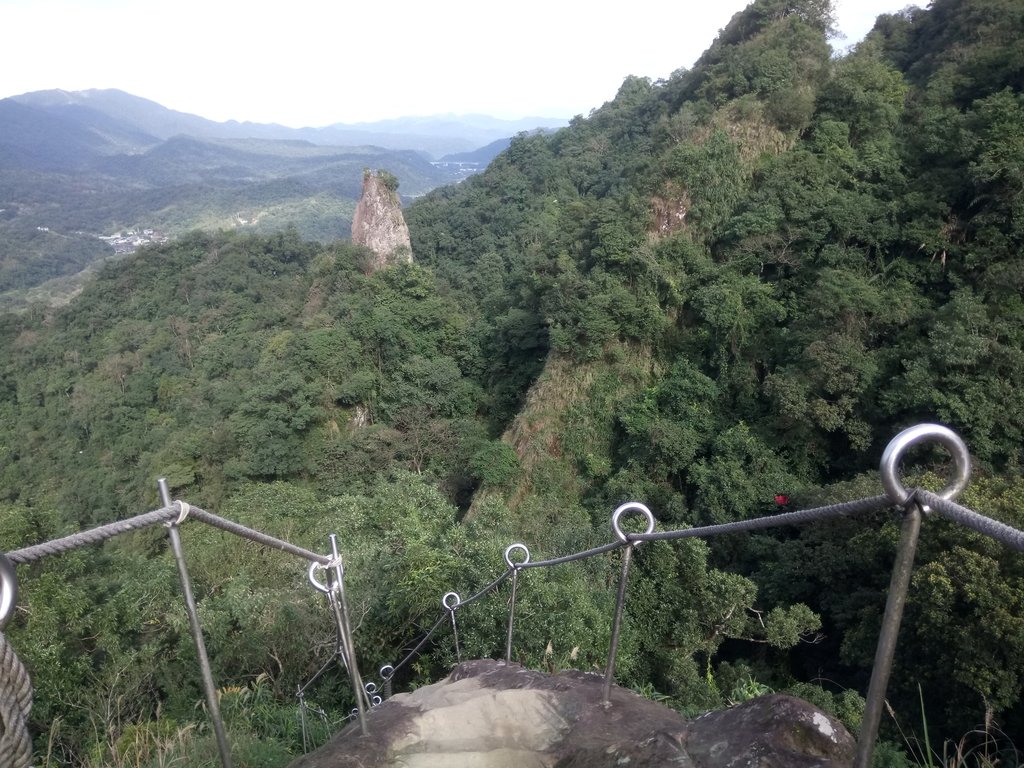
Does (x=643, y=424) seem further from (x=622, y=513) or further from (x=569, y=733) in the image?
(x=622, y=513)

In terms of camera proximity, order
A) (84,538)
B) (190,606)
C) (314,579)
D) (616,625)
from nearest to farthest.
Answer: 1. (84,538)
2. (190,606)
3. (314,579)
4. (616,625)

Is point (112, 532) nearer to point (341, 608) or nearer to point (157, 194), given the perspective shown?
point (341, 608)

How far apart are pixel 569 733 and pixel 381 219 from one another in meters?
28.6

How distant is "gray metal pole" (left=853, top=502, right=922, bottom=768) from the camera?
126 cm

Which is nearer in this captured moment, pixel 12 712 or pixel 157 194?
pixel 12 712

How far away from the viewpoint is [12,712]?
50.6 inches

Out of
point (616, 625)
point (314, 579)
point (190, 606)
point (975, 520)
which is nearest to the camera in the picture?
point (975, 520)

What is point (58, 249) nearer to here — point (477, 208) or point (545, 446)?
point (477, 208)

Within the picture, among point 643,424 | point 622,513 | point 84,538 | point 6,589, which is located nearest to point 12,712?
point 6,589

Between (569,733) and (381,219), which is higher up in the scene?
(381,219)

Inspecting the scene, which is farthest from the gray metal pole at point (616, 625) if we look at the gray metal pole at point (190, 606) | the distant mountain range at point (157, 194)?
the distant mountain range at point (157, 194)

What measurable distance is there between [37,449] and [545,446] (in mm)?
22700

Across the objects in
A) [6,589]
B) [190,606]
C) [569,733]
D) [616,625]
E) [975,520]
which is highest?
[975,520]

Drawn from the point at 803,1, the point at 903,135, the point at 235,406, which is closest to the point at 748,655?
the point at 903,135
